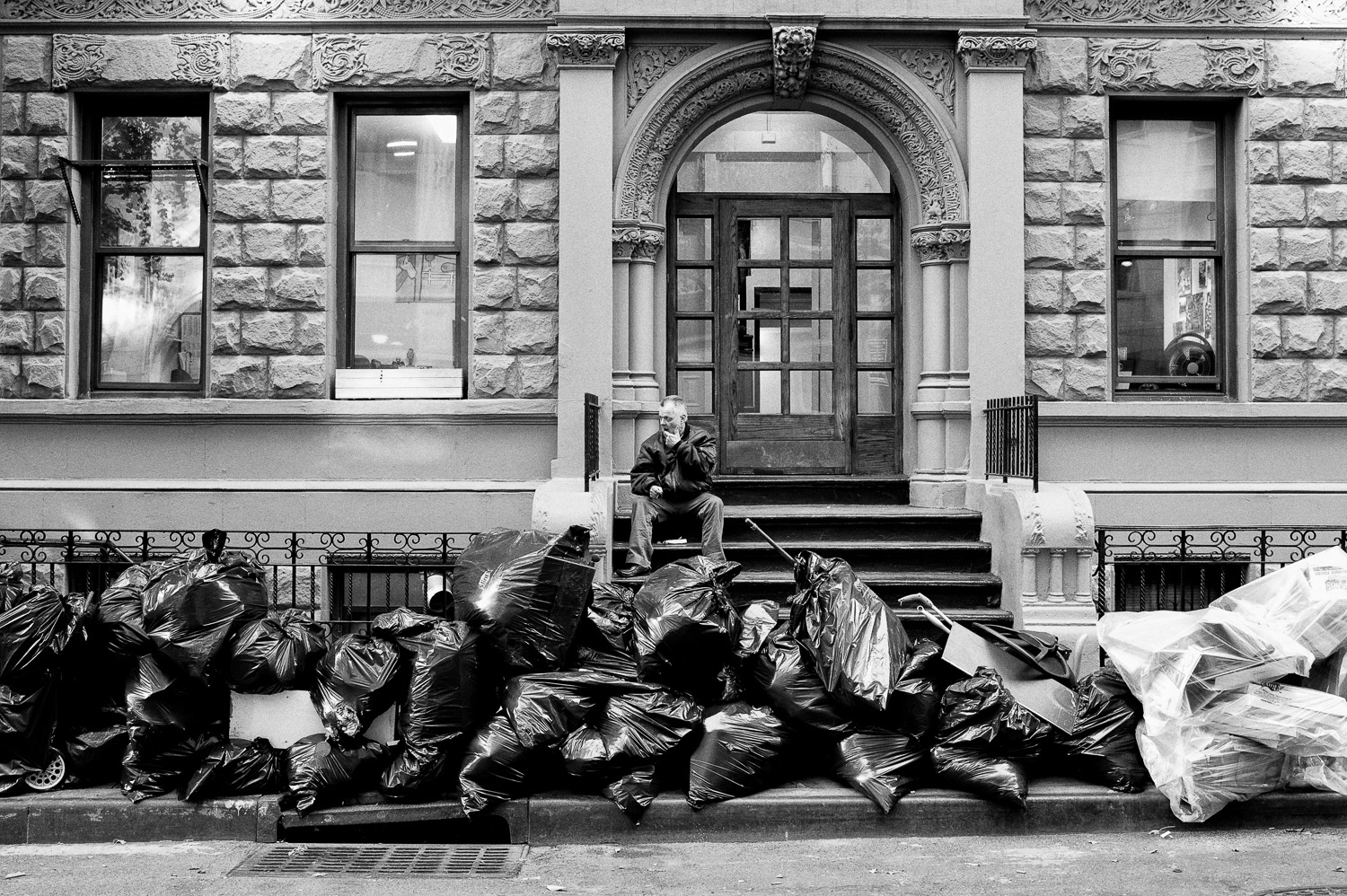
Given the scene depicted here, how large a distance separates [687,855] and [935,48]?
7051mm

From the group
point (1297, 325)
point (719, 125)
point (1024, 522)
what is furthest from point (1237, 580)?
point (719, 125)

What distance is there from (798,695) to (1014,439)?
3597 millimetres

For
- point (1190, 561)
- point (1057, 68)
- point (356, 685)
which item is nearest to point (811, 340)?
point (1057, 68)

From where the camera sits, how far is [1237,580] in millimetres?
10047

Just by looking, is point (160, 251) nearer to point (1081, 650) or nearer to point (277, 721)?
point (277, 721)

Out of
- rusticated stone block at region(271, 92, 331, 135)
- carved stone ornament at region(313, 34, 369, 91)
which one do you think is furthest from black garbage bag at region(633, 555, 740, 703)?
carved stone ornament at region(313, 34, 369, 91)

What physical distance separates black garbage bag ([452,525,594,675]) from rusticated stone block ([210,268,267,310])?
4.56m

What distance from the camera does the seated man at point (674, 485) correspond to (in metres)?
8.72

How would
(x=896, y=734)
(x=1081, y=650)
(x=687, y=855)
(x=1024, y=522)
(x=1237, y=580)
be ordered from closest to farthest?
(x=687, y=855)
(x=896, y=734)
(x=1081, y=650)
(x=1024, y=522)
(x=1237, y=580)

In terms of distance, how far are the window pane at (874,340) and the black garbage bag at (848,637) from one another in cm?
438

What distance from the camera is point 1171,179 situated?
10555 mm

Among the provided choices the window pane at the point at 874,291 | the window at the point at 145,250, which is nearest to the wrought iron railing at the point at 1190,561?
the window pane at the point at 874,291

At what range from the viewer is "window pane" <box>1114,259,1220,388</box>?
413 inches

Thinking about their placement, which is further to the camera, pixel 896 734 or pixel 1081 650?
Result: pixel 1081 650
